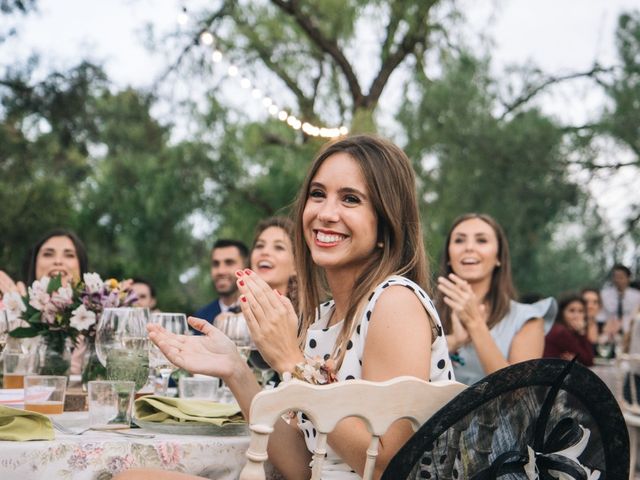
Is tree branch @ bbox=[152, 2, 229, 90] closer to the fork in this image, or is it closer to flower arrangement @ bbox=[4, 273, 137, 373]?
flower arrangement @ bbox=[4, 273, 137, 373]

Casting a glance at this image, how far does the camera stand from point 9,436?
1.69 meters

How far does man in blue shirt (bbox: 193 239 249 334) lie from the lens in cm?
606

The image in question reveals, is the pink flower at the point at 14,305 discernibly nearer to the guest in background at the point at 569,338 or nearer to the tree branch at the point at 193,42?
the guest in background at the point at 569,338

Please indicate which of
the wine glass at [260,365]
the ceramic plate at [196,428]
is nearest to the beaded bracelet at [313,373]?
the ceramic plate at [196,428]

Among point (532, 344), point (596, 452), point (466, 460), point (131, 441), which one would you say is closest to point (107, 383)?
point (131, 441)

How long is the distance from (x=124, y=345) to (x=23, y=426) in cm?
49

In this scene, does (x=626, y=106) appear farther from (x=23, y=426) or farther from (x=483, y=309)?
(x=23, y=426)

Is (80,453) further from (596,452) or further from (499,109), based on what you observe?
(499,109)

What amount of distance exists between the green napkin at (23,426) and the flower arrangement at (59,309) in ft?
3.15

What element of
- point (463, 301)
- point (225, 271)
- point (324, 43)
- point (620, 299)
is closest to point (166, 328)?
point (463, 301)

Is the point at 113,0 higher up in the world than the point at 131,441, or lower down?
higher up

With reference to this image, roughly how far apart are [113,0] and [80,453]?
9.74m

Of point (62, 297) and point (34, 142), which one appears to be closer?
point (62, 297)

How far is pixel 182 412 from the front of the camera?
6.85 ft
